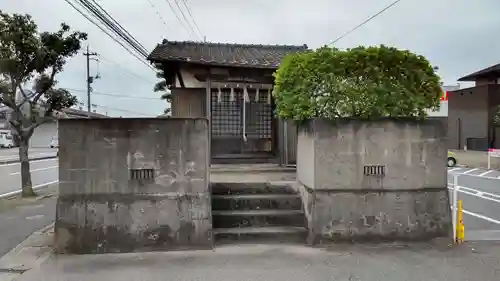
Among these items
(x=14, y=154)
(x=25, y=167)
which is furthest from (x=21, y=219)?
(x=14, y=154)

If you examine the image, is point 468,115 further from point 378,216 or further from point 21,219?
point 21,219

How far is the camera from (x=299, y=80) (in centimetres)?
654

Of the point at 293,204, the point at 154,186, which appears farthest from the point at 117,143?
the point at 293,204

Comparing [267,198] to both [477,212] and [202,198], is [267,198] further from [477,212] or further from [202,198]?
[477,212]

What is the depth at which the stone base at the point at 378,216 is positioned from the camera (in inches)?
249

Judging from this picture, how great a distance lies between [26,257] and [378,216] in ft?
16.9

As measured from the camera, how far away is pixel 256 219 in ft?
22.1

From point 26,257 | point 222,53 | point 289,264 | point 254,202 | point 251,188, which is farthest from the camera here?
point 222,53

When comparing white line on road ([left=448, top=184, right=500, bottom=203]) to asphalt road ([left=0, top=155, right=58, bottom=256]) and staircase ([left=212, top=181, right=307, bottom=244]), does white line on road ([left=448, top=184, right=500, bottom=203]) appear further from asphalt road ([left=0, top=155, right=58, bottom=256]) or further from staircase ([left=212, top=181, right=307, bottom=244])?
asphalt road ([left=0, top=155, right=58, bottom=256])

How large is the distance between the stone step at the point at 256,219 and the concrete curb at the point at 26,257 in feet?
8.29

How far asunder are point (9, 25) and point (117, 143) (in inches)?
328

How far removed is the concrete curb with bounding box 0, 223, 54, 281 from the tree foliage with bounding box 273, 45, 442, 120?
14.3 feet

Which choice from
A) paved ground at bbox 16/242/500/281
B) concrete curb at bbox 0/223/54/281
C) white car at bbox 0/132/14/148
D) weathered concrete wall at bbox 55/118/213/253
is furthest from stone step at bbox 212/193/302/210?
white car at bbox 0/132/14/148

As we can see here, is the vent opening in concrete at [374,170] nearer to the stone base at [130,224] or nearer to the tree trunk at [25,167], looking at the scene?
the stone base at [130,224]
